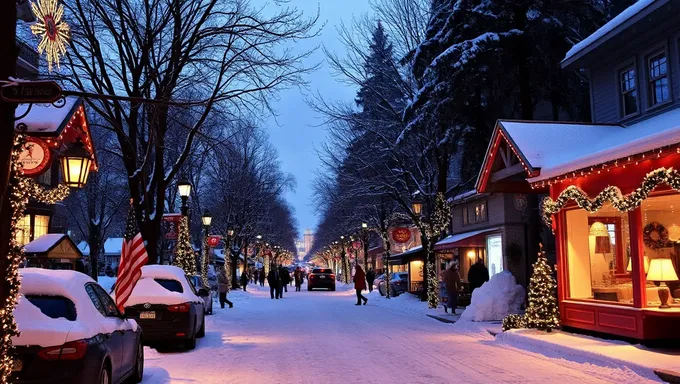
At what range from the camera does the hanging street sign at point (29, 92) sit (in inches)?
215

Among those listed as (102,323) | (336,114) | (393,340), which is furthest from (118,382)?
(336,114)

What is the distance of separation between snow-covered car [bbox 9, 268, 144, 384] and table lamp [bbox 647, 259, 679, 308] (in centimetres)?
1020

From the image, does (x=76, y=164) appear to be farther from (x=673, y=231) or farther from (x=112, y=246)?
(x=112, y=246)

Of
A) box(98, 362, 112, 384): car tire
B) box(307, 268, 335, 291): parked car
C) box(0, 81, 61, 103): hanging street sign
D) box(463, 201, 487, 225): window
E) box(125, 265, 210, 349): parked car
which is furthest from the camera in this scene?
box(307, 268, 335, 291): parked car

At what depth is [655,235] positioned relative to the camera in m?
13.8

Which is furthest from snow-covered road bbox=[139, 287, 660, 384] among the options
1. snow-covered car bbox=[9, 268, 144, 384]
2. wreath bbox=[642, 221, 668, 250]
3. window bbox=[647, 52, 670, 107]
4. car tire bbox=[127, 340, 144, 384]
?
window bbox=[647, 52, 670, 107]

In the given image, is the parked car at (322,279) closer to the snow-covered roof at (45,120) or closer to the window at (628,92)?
the window at (628,92)

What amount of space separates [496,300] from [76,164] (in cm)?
1327

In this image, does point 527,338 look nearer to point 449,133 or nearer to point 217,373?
point 217,373

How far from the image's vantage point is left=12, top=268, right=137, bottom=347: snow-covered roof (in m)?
6.99

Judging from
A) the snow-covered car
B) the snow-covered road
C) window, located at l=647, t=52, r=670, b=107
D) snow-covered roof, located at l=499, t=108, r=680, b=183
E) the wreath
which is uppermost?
window, located at l=647, t=52, r=670, b=107

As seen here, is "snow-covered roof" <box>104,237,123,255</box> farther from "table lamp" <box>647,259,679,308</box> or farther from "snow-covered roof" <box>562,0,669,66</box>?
"table lamp" <box>647,259,679,308</box>

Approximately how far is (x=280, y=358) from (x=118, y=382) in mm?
4556

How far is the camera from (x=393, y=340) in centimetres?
1569
